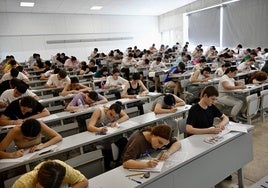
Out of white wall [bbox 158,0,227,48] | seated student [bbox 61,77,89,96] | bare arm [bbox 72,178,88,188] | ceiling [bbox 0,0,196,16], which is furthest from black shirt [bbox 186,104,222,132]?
white wall [bbox 158,0,227,48]

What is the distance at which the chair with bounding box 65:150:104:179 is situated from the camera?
7.23 feet

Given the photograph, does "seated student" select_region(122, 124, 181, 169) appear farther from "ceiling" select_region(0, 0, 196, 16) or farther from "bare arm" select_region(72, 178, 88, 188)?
"ceiling" select_region(0, 0, 196, 16)

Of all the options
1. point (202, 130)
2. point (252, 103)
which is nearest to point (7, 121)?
point (202, 130)

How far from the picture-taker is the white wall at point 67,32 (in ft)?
40.1

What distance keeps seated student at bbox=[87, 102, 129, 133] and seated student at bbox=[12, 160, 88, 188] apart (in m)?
1.25

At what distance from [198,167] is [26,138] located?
5.88 feet

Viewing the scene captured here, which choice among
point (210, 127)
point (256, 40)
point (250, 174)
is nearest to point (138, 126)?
point (210, 127)

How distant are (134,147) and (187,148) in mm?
535

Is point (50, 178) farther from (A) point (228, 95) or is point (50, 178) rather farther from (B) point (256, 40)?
(B) point (256, 40)

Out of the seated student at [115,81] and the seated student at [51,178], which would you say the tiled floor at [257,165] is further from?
the seated student at [115,81]

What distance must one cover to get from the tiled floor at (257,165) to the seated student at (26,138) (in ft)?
6.62

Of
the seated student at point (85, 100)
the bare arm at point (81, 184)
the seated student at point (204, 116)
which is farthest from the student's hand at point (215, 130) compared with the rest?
the seated student at point (85, 100)

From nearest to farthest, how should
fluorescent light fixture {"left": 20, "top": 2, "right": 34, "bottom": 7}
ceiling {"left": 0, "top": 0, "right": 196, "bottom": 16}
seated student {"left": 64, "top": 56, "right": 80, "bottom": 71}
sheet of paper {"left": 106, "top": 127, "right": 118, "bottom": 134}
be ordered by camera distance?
sheet of paper {"left": 106, "top": 127, "right": 118, "bottom": 134} → seated student {"left": 64, "top": 56, "right": 80, "bottom": 71} → fluorescent light fixture {"left": 20, "top": 2, "right": 34, "bottom": 7} → ceiling {"left": 0, "top": 0, "right": 196, "bottom": 16}

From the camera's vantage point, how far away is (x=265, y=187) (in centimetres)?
159
